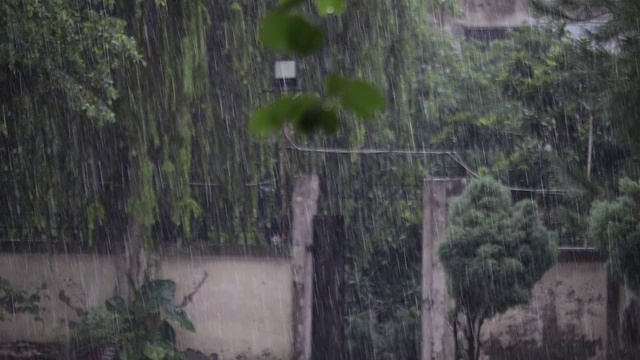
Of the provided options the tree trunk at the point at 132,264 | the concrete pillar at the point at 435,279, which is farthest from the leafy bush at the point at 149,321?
the concrete pillar at the point at 435,279

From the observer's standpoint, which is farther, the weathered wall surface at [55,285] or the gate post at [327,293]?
the gate post at [327,293]

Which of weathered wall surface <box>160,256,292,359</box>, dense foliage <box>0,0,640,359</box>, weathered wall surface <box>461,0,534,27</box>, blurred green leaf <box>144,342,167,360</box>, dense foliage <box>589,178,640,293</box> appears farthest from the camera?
weathered wall surface <box>461,0,534,27</box>

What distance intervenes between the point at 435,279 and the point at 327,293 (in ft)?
4.47

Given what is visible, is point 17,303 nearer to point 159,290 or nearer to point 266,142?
→ point 159,290

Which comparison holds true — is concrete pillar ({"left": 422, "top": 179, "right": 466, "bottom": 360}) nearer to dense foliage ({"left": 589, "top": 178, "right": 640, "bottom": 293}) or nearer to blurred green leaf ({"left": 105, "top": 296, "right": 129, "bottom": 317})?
dense foliage ({"left": 589, "top": 178, "right": 640, "bottom": 293})

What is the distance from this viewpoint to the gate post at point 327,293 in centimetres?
1039

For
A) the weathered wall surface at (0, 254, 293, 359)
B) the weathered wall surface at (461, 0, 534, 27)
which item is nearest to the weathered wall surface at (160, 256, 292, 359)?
the weathered wall surface at (0, 254, 293, 359)

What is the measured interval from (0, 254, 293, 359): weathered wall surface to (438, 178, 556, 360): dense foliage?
78.8 inches

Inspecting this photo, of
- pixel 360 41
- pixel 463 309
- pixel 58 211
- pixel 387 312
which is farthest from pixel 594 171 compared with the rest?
pixel 58 211

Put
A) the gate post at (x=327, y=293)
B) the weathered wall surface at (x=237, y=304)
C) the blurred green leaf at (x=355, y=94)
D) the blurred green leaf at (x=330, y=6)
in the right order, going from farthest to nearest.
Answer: the gate post at (x=327, y=293) < the weathered wall surface at (x=237, y=304) < the blurred green leaf at (x=330, y=6) < the blurred green leaf at (x=355, y=94)

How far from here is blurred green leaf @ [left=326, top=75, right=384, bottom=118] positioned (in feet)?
4.26

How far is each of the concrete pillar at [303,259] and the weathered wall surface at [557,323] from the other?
5.61ft

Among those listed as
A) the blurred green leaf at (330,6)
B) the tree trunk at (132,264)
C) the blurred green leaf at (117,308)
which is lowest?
the blurred green leaf at (117,308)

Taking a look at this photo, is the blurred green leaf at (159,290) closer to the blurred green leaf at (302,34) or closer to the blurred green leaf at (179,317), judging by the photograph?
the blurred green leaf at (179,317)
